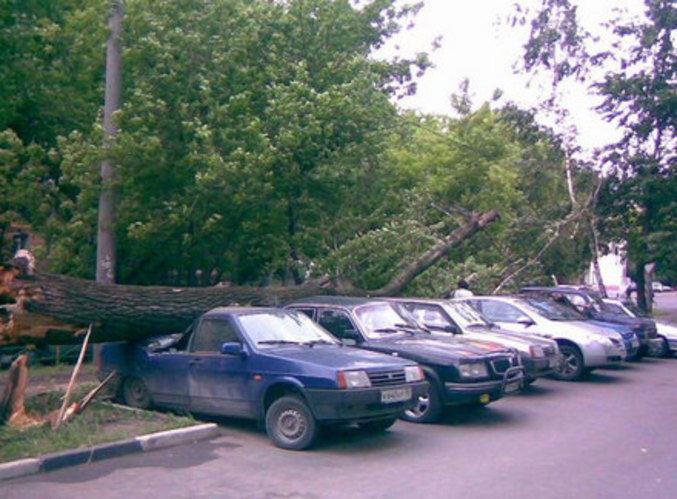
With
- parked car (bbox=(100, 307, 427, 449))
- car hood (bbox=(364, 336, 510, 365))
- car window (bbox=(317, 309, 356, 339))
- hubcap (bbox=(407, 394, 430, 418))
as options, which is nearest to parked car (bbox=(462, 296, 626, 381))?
car hood (bbox=(364, 336, 510, 365))

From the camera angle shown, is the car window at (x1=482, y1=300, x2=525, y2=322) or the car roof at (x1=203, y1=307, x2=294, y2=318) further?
the car window at (x1=482, y1=300, x2=525, y2=322)

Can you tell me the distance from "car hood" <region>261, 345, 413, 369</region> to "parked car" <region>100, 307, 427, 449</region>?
1 cm

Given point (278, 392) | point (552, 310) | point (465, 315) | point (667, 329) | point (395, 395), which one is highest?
point (552, 310)

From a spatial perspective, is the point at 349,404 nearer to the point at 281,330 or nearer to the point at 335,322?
the point at 281,330

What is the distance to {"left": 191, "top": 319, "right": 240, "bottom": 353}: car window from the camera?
10758mm

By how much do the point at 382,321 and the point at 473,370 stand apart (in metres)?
1.86

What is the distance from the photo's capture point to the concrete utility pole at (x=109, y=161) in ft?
42.9

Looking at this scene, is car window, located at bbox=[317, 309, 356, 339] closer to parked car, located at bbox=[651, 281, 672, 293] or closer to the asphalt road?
the asphalt road

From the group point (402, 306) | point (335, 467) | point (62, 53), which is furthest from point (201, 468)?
point (62, 53)

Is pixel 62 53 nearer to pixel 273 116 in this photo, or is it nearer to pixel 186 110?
pixel 186 110

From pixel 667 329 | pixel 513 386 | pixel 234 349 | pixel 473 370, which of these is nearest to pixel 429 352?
pixel 473 370

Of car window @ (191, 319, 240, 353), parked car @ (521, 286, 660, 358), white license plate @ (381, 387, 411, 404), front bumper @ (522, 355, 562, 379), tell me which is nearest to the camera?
white license plate @ (381, 387, 411, 404)

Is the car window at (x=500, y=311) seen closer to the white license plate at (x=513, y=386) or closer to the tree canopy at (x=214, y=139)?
the tree canopy at (x=214, y=139)

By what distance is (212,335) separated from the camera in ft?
35.9
